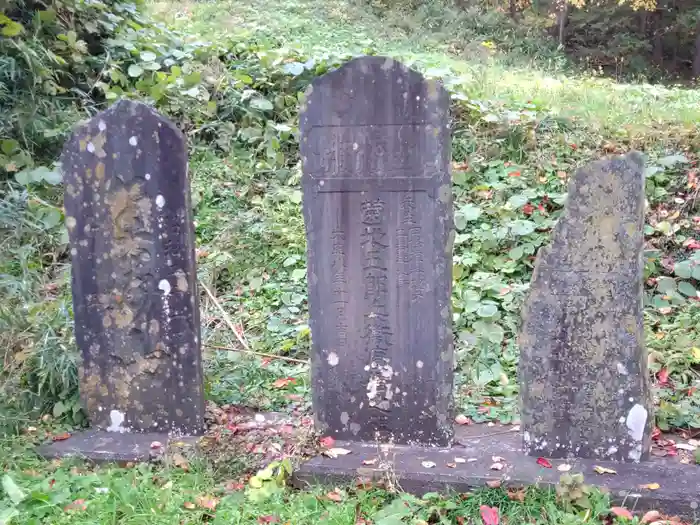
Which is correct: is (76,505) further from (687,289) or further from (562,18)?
(562,18)

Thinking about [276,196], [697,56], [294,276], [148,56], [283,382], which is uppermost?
[697,56]

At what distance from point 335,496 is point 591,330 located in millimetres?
1400

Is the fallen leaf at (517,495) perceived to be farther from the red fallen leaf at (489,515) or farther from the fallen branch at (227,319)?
the fallen branch at (227,319)

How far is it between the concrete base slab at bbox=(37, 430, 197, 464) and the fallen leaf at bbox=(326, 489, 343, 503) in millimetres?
824

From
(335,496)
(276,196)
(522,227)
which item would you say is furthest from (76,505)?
(522,227)

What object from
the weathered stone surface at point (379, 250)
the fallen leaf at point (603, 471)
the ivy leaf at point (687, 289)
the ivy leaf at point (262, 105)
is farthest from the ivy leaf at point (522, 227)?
the ivy leaf at point (262, 105)

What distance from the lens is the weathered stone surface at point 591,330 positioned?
276 cm

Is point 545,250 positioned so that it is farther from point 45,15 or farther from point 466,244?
point 45,15

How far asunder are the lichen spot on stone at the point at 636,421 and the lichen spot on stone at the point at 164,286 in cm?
237

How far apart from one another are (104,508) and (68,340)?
135 centimetres

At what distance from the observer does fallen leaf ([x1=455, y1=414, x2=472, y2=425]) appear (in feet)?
11.7

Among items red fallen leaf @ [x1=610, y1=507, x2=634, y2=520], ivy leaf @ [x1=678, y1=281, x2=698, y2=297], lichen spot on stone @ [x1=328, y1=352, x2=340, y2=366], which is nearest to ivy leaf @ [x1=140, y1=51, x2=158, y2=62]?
lichen spot on stone @ [x1=328, y1=352, x2=340, y2=366]

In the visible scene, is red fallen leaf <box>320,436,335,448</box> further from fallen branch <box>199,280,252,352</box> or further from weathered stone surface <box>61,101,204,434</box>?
fallen branch <box>199,280,252,352</box>

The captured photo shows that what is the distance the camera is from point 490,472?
9.41ft
